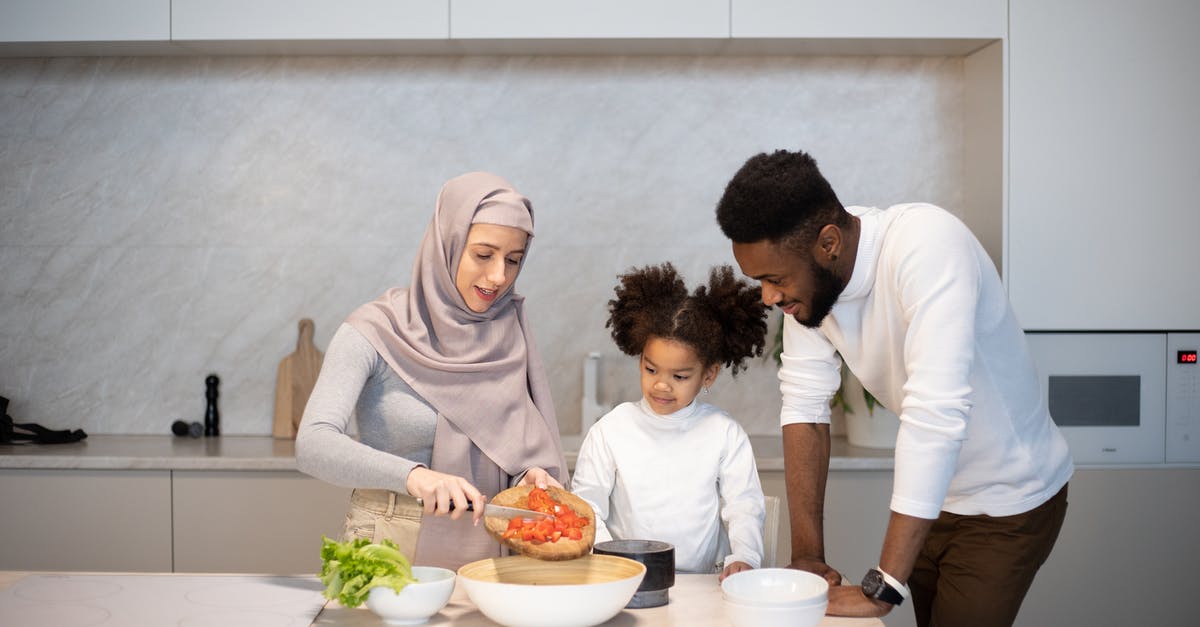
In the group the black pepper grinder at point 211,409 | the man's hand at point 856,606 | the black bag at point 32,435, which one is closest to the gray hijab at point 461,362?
the man's hand at point 856,606

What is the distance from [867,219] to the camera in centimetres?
162

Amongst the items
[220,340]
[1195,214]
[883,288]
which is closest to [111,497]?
[220,340]

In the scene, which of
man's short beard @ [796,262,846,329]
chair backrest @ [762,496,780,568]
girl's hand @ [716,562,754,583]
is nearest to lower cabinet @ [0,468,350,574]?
chair backrest @ [762,496,780,568]

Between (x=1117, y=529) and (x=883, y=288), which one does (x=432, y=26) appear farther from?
(x=1117, y=529)

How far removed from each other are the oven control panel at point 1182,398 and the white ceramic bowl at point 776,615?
2008 millimetres

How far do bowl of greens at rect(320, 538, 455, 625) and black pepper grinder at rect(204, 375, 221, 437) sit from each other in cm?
196

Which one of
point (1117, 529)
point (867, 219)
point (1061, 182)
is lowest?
point (1117, 529)

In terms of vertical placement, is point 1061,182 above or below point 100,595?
above

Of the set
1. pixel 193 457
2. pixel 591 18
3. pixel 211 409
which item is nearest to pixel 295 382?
pixel 211 409

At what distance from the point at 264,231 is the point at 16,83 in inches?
34.3

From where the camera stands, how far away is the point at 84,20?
9.38 feet

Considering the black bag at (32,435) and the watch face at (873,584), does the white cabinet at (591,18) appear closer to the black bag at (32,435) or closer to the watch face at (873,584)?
the black bag at (32,435)

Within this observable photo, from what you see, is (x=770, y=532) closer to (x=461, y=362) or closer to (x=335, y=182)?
(x=461, y=362)

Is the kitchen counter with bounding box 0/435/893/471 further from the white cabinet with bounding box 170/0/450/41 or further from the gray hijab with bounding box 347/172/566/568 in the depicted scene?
the white cabinet with bounding box 170/0/450/41
